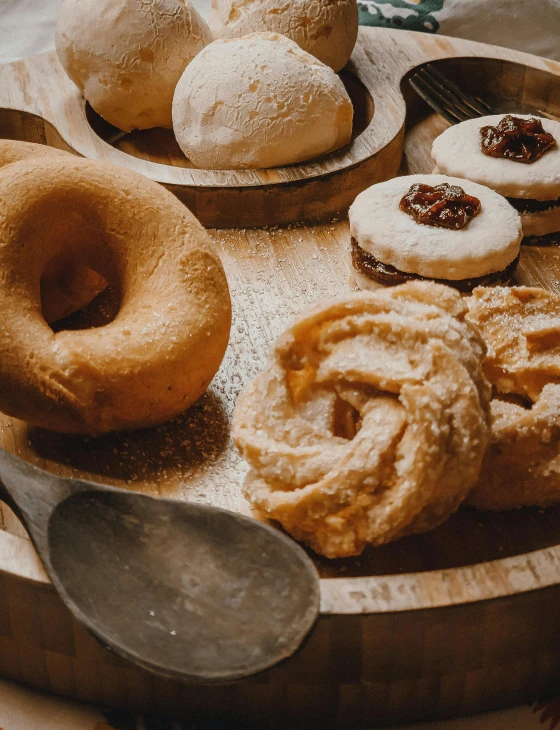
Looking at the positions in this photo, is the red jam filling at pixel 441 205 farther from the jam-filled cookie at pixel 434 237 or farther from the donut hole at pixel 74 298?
the donut hole at pixel 74 298

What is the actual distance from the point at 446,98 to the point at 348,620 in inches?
71.4

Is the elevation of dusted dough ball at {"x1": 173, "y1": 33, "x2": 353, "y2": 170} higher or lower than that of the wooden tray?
higher

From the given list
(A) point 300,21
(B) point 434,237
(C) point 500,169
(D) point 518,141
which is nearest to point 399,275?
(B) point 434,237

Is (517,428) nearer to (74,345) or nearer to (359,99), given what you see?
(74,345)

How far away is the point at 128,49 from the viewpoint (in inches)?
83.0

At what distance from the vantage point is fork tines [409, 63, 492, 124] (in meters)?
2.37

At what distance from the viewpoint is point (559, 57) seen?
3.02 meters

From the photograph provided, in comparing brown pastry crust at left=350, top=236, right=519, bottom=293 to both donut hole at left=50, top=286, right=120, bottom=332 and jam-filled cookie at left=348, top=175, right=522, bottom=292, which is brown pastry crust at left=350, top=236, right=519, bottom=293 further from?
donut hole at left=50, top=286, right=120, bottom=332

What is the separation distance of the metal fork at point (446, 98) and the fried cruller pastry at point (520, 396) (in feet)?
3.36

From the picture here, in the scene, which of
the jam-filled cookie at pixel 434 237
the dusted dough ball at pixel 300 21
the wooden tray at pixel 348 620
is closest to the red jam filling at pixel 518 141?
the jam-filled cookie at pixel 434 237

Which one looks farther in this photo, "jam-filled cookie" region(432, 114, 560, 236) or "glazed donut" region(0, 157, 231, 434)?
"jam-filled cookie" region(432, 114, 560, 236)

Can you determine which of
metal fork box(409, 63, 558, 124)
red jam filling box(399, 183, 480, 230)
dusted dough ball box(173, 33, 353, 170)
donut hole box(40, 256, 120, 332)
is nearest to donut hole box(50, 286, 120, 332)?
donut hole box(40, 256, 120, 332)

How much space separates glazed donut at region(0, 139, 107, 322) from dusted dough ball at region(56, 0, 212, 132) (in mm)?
512

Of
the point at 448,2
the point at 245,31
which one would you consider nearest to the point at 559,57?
the point at 448,2
